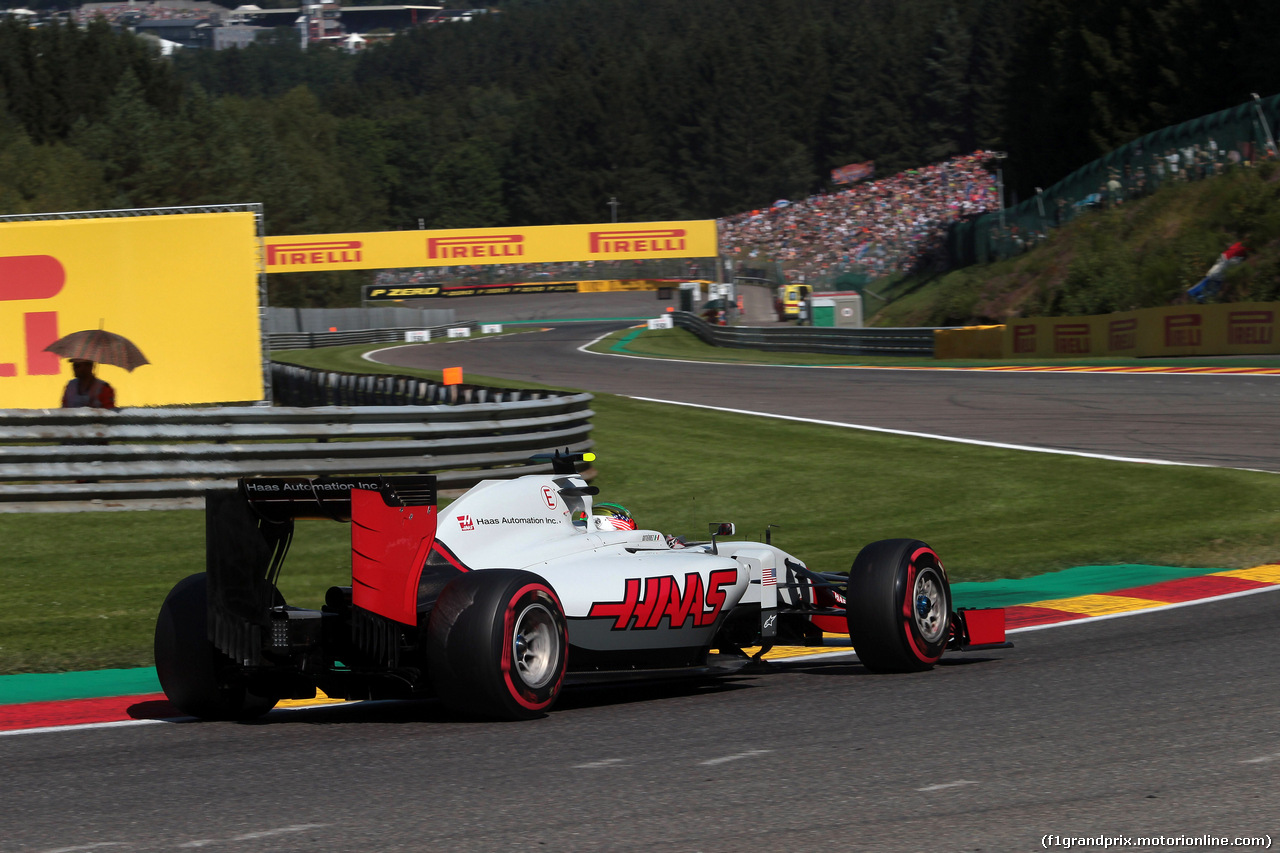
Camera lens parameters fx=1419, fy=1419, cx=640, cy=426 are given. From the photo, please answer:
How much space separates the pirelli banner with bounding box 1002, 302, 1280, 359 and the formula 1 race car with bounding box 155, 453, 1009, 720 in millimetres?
21212

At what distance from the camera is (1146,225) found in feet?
121

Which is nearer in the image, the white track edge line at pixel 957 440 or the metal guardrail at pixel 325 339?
the white track edge line at pixel 957 440

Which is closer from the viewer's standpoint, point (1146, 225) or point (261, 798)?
point (261, 798)

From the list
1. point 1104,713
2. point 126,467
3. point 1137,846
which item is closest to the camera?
point 1137,846

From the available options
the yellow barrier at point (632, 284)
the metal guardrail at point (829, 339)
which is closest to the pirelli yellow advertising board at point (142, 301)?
the metal guardrail at point (829, 339)

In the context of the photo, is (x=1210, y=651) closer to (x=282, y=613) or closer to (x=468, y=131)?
(x=282, y=613)

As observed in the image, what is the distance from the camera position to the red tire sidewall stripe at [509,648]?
19.5 feet

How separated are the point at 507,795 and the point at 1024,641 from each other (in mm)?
4391

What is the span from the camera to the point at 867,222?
8669cm

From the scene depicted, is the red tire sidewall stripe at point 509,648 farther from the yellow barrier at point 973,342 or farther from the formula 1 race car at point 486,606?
the yellow barrier at point 973,342

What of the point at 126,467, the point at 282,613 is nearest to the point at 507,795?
the point at 282,613

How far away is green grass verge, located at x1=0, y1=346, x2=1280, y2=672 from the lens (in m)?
10.1

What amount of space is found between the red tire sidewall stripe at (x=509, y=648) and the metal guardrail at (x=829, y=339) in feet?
94.6

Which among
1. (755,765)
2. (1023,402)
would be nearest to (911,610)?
(755,765)
